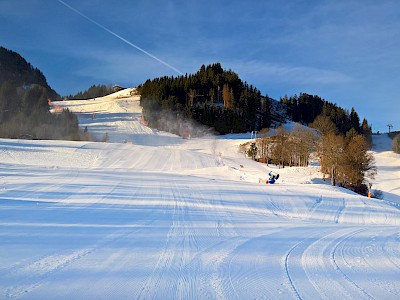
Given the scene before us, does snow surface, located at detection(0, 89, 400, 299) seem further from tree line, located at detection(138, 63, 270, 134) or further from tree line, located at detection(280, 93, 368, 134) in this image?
tree line, located at detection(280, 93, 368, 134)

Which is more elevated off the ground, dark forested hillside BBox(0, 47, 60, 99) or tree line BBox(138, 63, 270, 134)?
dark forested hillside BBox(0, 47, 60, 99)

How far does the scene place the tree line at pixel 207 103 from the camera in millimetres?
94000

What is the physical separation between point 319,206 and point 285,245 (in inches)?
393

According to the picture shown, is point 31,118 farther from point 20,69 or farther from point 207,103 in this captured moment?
point 20,69

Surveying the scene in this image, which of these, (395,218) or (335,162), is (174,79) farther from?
(395,218)

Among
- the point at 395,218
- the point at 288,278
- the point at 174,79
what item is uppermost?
the point at 174,79

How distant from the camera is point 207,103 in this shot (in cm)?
10281

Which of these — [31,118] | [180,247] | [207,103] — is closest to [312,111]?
[207,103]

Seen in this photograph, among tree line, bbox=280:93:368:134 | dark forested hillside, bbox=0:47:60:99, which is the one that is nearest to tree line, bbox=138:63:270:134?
tree line, bbox=280:93:368:134

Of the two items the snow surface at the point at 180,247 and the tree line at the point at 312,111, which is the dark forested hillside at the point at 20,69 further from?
the snow surface at the point at 180,247

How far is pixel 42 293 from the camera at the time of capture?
3.88 metres

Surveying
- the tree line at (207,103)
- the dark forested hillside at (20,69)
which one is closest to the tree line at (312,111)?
the tree line at (207,103)

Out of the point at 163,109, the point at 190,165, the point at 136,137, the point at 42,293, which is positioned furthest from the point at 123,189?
the point at 163,109

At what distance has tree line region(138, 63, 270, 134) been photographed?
9400 centimetres
